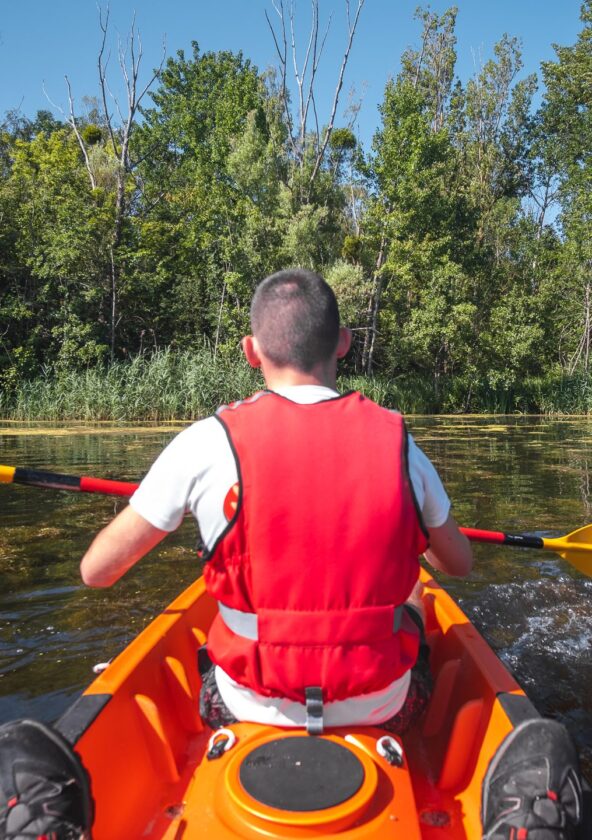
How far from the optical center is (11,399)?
1612 centimetres

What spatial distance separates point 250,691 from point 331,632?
0.84 feet

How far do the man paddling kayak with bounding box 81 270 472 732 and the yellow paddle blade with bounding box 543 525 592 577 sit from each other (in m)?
1.80

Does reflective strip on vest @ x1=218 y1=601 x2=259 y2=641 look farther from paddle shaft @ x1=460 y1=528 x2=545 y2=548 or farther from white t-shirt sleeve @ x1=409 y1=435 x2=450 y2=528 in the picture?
paddle shaft @ x1=460 y1=528 x2=545 y2=548

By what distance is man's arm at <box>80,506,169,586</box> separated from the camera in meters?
1.37

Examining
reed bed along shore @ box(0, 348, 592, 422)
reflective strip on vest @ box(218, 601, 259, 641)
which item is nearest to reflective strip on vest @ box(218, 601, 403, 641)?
reflective strip on vest @ box(218, 601, 259, 641)

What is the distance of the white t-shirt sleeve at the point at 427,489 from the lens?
4.50 ft

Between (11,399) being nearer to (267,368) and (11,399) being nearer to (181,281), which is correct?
(181,281)

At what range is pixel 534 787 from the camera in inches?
46.6

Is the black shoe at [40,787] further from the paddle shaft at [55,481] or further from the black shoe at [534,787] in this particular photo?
the paddle shaft at [55,481]

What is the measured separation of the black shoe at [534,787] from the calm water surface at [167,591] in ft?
3.61

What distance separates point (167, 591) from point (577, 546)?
1984mm

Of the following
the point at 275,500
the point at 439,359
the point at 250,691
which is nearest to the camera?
the point at 275,500

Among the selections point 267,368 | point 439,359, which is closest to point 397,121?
point 439,359

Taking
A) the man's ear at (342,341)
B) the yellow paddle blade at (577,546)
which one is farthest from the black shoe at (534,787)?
the yellow paddle blade at (577,546)
